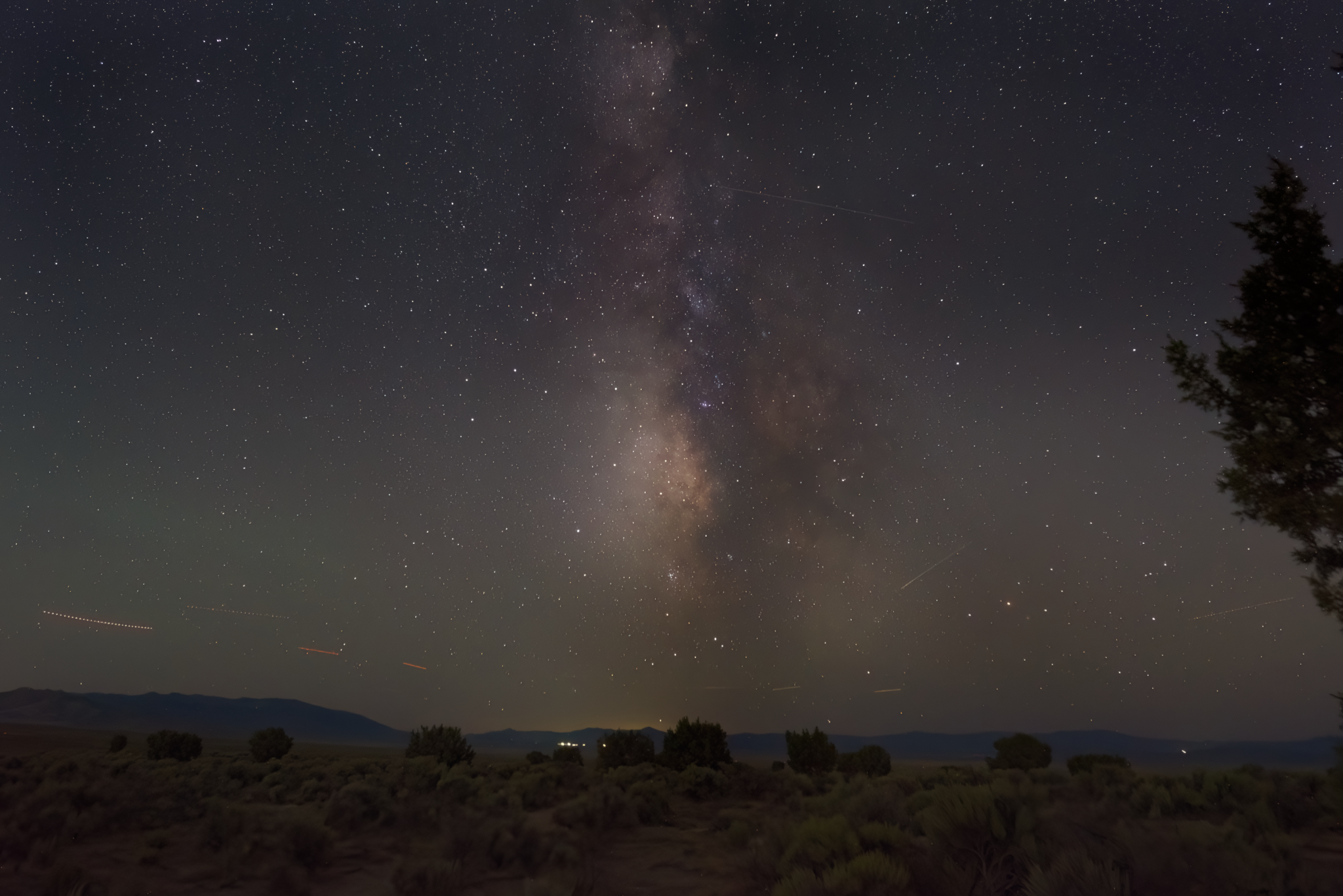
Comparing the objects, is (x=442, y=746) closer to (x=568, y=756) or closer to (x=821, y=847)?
(x=568, y=756)

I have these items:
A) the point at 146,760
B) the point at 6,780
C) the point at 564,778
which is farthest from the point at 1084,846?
Answer: the point at 146,760

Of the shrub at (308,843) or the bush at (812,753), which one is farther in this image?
the bush at (812,753)

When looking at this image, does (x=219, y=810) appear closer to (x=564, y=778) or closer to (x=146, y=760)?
(x=564, y=778)

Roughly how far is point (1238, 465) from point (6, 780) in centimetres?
3058

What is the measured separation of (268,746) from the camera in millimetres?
29625

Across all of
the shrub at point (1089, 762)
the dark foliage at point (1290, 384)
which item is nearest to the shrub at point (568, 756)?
the shrub at point (1089, 762)

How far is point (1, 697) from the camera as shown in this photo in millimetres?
170750

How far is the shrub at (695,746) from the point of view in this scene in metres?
24.9

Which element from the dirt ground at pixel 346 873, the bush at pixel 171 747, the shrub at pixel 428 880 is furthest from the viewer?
the bush at pixel 171 747

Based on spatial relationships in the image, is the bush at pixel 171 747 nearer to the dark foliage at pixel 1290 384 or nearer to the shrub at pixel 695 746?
the shrub at pixel 695 746

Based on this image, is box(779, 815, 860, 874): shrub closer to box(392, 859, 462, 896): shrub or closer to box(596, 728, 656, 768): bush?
box(392, 859, 462, 896): shrub

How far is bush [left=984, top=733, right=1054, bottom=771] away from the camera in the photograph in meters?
27.6

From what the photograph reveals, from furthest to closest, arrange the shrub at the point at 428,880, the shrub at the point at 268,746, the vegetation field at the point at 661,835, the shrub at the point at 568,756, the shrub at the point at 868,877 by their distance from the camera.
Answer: the shrub at the point at 568,756 < the shrub at the point at 268,746 < the shrub at the point at 428,880 < the vegetation field at the point at 661,835 < the shrub at the point at 868,877

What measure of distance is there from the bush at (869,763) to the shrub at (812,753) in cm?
89
